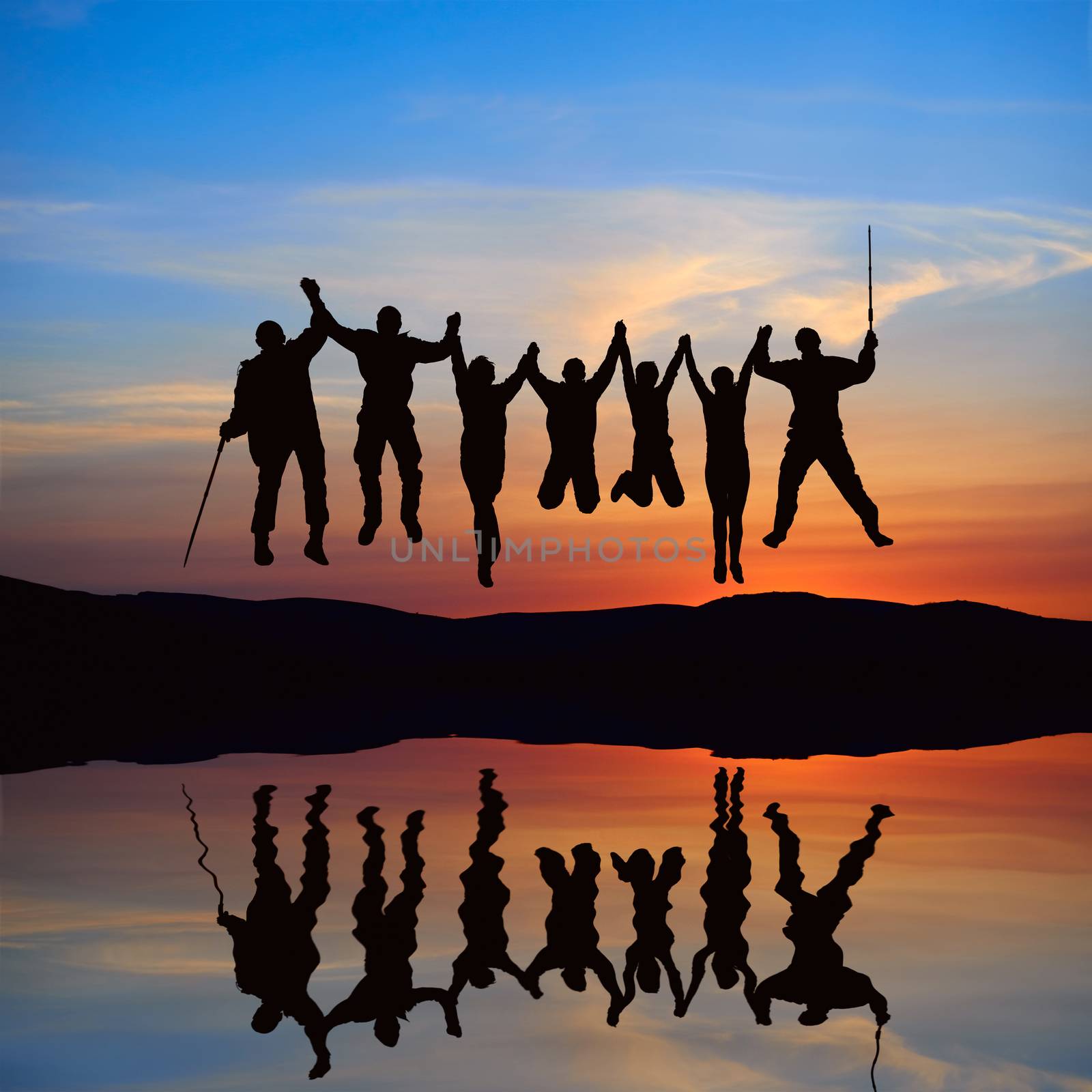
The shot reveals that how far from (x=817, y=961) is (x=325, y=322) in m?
11.1

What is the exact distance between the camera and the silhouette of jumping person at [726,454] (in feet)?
65.5

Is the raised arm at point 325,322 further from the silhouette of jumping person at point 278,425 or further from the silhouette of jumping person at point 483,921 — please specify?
the silhouette of jumping person at point 483,921

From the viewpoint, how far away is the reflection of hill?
134 feet

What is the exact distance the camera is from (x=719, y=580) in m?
20.7

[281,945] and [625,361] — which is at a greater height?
[625,361]

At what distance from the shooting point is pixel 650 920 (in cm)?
1487

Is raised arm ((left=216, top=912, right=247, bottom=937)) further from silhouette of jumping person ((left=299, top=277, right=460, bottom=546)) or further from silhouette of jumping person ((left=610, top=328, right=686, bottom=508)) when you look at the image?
silhouette of jumping person ((left=610, top=328, right=686, bottom=508))

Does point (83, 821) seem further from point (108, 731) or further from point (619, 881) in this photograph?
point (108, 731)

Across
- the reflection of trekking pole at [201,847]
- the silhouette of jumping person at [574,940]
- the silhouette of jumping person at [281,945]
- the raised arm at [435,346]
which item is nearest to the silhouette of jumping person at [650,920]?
the silhouette of jumping person at [574,940]

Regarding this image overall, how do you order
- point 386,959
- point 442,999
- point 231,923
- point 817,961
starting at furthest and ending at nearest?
point 231,923 → point 817,961 → point 386,959 → point 442,999

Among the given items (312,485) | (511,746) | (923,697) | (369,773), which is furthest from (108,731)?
(923,697)

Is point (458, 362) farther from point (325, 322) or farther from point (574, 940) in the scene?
point (574, 940)

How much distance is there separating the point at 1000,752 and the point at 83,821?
79.3 feet

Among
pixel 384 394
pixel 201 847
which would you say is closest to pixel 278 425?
pixel 384 394
